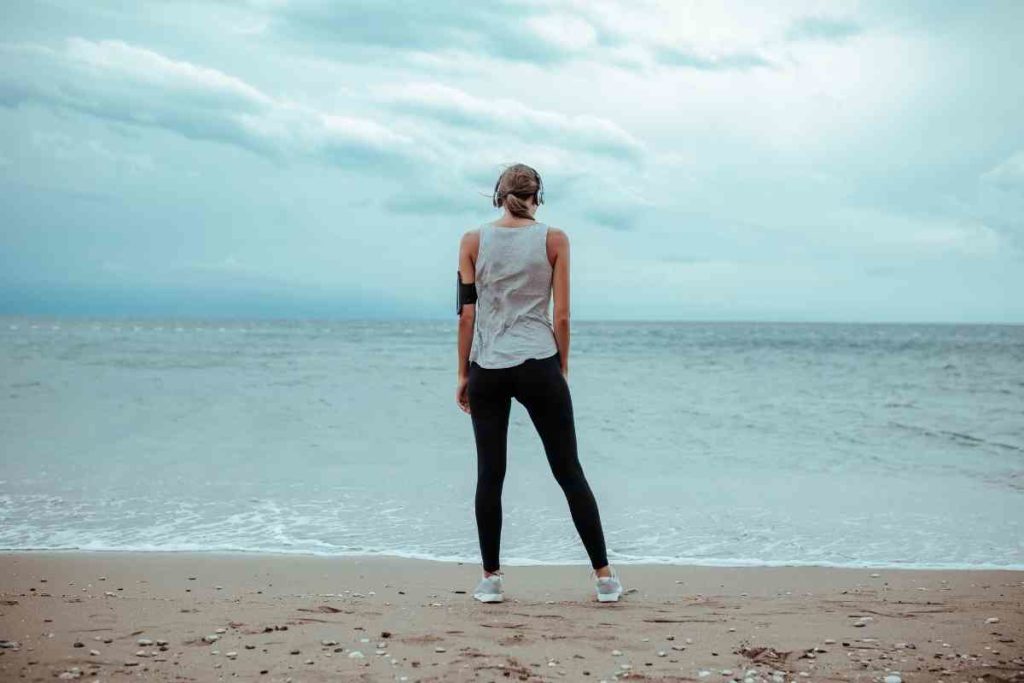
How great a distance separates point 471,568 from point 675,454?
4681 millimetres

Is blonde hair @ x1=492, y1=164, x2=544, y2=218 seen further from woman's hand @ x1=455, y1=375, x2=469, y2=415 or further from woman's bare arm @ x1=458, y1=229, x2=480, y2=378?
woman's hand @ x1=455, y1=375, x2=469, y2=415

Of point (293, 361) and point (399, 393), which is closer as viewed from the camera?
point (399, 393)

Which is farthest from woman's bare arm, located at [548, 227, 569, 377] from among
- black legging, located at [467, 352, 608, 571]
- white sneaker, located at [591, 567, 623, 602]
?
white sneaker, located at [591, 567, 623, 602]

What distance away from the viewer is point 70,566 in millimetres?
4691

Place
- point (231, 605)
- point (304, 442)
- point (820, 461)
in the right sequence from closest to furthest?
1. point (231, 605)
2. point (820, 461)
3. point (304, 442)

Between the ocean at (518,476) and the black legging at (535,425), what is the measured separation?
1.13 m

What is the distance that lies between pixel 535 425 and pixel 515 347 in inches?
15.5

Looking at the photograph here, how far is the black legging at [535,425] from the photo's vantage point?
12.7 ft

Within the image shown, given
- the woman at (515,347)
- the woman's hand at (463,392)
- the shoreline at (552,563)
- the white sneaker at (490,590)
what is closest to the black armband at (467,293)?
the woman at (515,347)

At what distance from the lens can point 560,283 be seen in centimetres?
387

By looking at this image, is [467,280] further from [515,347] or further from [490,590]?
[490,590]

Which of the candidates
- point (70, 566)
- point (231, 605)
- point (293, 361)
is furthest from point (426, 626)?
point (293, 361)

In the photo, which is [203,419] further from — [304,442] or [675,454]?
[675,454]

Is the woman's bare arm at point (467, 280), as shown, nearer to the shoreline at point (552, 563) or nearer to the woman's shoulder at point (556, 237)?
the woman's shoulder at point (556, 237)
